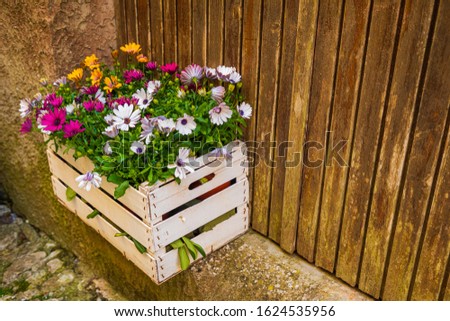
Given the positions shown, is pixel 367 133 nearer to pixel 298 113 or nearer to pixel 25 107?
pixel 298 113

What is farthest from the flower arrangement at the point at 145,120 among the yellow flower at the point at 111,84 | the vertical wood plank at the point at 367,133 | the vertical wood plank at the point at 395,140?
the vertical wood plank at the point at 395,140

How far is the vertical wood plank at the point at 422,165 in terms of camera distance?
1796 millimetres

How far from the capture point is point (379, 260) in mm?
2326

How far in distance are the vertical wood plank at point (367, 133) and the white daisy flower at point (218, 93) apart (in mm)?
659

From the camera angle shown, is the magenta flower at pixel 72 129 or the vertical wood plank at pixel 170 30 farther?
the vertical wood plank at pixel 170 30

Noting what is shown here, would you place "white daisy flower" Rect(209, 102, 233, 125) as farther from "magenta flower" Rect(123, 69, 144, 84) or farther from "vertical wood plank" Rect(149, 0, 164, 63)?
"vertical wood plank" Rect(149, 0, 164, 63)

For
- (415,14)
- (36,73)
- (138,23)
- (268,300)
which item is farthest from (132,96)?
(415,14)

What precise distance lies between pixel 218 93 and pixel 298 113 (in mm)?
391

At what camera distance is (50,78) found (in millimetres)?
3023

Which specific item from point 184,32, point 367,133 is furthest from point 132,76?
point 367,133

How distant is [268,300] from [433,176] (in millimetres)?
1021

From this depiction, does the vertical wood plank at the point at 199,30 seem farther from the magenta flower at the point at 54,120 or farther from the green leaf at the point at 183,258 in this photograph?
the green leaf at the point at 183,258

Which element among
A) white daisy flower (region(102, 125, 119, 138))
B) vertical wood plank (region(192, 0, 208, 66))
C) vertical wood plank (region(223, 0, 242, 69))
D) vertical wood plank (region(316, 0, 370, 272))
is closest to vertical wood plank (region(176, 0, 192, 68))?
vertical wood plank (region(192, 0, 208, 66))

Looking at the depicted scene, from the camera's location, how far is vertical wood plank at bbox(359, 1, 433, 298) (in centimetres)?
182
